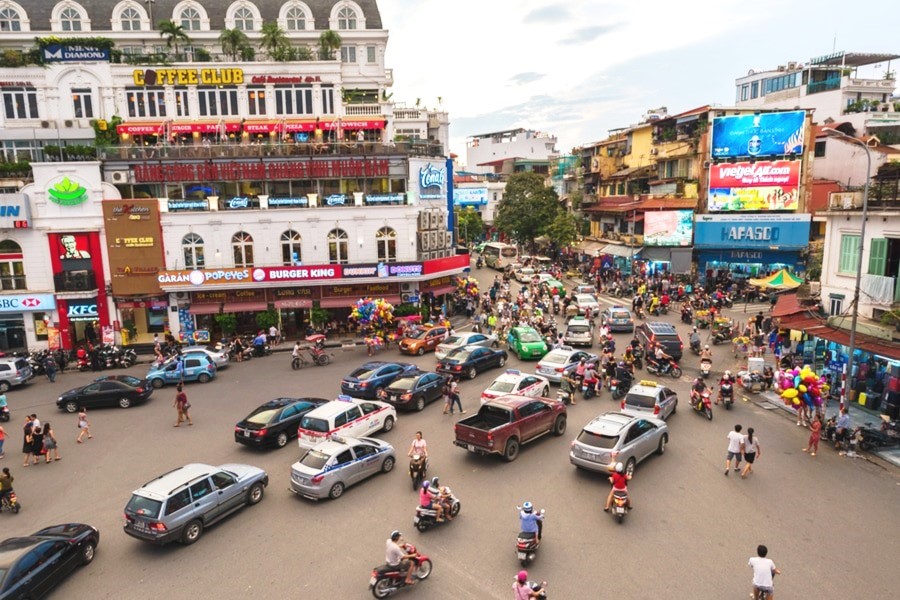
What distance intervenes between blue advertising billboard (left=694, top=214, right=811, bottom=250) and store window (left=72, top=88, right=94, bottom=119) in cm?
4774

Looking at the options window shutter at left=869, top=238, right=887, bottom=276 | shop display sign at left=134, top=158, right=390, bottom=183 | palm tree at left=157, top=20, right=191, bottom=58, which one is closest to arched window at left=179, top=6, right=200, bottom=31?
palm tree at left=157, top=20, right=191, bottom=58

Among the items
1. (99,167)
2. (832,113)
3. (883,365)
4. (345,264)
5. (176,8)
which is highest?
(176,8)

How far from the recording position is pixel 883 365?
2078 centimetres

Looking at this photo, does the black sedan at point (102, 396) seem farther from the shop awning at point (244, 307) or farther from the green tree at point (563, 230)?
the green tree at point (563, 230)

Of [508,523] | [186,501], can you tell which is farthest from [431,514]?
[186,501]

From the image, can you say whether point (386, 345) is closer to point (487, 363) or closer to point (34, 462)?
point (487, 363)

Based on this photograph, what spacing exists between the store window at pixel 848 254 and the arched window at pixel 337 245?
2671 centimetres

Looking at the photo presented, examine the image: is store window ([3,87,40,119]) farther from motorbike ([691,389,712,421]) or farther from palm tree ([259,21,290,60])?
motorbike ([691,389,712,421])

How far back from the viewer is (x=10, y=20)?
42.5 m

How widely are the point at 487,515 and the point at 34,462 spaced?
14.9 metres

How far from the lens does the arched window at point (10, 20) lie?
4225cm

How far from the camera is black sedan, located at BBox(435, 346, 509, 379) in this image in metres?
26.2

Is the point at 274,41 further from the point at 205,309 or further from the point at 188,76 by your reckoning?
the point at 205,309

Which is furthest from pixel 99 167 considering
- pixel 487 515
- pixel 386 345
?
pixel 487 515
